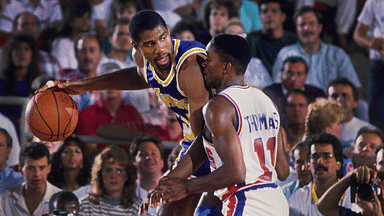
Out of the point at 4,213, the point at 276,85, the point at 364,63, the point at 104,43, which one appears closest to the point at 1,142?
the point at 4,213

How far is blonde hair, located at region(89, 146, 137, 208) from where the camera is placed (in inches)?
204

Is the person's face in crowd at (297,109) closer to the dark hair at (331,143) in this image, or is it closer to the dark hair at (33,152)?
the dark hair at (331,143)

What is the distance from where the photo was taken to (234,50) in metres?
2.87

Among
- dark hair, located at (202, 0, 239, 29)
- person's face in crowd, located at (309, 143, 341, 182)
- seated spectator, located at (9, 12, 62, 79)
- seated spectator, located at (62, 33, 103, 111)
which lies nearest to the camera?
person's face in crowd, located at (309, 143, 341, 182)

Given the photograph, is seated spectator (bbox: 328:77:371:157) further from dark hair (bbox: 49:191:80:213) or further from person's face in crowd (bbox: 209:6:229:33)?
dark hair (bbox: 49:191:80:213)

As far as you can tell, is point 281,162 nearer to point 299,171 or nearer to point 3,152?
point 299,171

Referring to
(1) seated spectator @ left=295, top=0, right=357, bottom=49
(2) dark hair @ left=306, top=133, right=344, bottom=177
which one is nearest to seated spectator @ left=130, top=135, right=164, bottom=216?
(2) dark hair @ left=306, top=133, right=344, bottom=177

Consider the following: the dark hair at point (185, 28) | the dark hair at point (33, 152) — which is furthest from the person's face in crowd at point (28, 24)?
the dark hair at point (33, 152)

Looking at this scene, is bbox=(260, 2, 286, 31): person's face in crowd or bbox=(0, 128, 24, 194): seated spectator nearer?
bbox=(0, 128, 24, 194): seated spectator

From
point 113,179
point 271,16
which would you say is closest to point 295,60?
point 271,16

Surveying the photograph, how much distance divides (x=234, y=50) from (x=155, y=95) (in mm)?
3892

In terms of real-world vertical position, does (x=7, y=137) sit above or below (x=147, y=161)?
above

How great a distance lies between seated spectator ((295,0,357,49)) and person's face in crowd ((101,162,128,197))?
3.88 meters

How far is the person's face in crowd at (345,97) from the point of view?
6.11m
